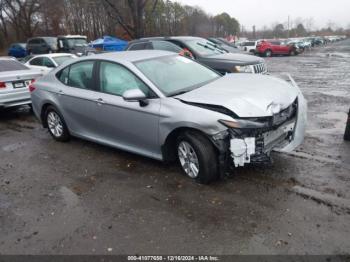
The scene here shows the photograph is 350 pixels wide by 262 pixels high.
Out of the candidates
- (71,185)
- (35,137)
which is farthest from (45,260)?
(35,137)

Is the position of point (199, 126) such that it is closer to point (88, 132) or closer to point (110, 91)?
point (110, 91)

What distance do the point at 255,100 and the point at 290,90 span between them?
2.92ft

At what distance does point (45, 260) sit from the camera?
9.93 ft

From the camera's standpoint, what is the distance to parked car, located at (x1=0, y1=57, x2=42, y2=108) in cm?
795

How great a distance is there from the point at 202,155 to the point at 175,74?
1506 millimetres

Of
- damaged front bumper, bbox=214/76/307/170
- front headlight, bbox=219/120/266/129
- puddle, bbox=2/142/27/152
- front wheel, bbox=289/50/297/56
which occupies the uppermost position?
front wheel, bbox=289/50/297/56

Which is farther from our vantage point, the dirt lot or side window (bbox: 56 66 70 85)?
side window (bbox: 56 66 70 85)

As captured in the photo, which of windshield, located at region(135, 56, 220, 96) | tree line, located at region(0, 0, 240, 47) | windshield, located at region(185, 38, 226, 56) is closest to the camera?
windshield, located at region(135, 56, 220, 96)

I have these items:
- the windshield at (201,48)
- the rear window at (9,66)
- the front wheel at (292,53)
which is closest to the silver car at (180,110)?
the rear window at (9,66)

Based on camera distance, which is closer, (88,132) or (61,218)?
(61,218)

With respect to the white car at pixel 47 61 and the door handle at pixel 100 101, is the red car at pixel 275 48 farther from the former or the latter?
the door handle at pixel 100 101

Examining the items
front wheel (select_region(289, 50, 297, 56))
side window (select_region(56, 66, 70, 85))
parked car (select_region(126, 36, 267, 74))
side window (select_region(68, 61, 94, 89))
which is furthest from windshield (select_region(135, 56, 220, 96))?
front wheel (select_region(289, 50, 297, 56))

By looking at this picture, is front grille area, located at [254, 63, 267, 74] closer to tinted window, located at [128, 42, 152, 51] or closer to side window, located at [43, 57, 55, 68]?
tinted window, located at [128, 42, 152, 51]

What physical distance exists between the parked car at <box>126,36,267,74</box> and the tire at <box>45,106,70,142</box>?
13.1 ft
